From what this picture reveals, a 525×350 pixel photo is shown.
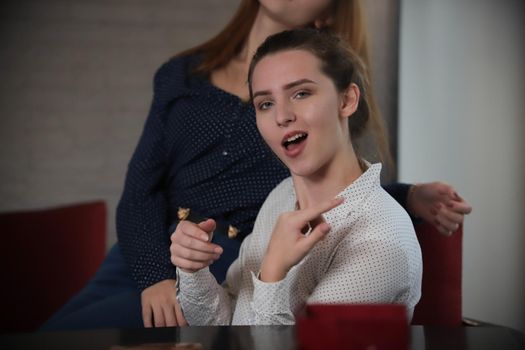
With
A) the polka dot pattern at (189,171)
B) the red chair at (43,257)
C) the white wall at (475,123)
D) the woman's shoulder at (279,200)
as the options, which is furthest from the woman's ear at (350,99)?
the red chair at (43,257)

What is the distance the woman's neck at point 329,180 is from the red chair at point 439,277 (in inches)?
6.8

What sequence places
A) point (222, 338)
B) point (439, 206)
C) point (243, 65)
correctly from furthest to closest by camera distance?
1. point (243, 65)
2. point (439, 206)
3. point (222, 338)

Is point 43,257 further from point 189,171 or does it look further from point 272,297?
point 272,297

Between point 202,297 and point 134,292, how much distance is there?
0.23 meters

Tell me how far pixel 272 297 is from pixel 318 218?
0.08m

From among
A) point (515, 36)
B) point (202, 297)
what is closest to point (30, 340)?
point (202, 297)

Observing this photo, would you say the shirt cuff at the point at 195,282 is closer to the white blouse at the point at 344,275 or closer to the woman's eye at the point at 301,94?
the white blouse at the point at 344,275

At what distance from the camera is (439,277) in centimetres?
91

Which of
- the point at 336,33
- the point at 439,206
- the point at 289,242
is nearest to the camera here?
the point at 289,242

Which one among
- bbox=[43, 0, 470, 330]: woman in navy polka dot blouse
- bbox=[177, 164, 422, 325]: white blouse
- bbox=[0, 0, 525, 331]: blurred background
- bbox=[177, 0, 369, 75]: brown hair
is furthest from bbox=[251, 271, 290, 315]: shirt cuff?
bbox=[0, 0, 525, 331]: blurred background

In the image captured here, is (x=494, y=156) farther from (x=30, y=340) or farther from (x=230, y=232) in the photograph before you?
(x=30, y=340)

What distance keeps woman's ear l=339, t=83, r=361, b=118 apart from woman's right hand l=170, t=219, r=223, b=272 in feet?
0.61

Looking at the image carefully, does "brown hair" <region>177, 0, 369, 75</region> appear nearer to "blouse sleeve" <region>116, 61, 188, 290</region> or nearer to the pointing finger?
"blouse sleeve" <region>116, 61, 188, 290</region>

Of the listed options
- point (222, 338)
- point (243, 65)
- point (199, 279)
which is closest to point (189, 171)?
point (243, 65)
